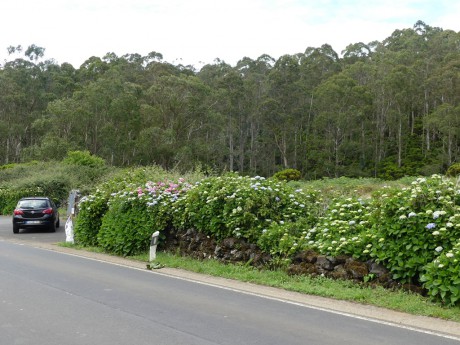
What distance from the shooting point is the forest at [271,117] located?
192 ft

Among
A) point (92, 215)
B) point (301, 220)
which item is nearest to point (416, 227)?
A: point (301, 220)

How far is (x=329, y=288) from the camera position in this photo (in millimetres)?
9195

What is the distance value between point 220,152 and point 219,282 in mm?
52271

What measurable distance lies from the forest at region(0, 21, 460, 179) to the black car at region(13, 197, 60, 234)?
28805 mm

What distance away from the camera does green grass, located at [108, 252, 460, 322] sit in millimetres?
7723

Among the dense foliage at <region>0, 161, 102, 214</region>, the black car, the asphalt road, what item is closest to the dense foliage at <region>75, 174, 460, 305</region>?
the asphalt road

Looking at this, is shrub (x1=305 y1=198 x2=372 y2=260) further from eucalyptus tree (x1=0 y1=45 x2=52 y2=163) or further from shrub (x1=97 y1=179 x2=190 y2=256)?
eucalyptus tree (x1=0 y1=45 x2=52 y2=163)

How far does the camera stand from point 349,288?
29.8 feet

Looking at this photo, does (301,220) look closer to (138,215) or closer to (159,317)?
(138,215)

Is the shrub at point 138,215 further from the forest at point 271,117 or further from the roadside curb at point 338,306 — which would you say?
the forest at point 271,117

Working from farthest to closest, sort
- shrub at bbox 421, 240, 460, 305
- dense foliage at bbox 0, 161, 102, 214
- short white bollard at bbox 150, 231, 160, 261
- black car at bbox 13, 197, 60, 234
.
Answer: dense foliage at bbox 0, 161, 102, 214 < black car at bbox 13, 197, 60, 234 < short white bollard at bbox 150, 231, 160, 261 < shrub at bbox 421, 240, 460, 305

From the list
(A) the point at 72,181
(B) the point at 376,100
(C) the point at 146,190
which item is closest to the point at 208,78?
(B) the point at 376,100

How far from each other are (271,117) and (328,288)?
200 ft

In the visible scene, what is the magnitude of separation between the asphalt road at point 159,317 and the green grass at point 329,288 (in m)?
0.78
